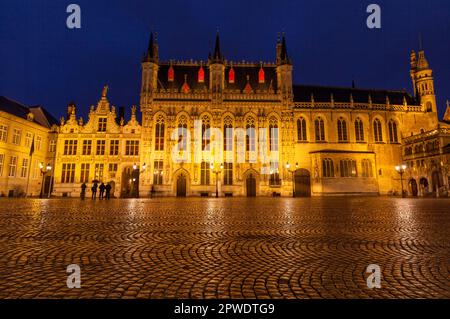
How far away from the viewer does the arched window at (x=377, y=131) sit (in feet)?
134

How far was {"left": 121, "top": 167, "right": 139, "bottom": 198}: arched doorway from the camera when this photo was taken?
37781mm

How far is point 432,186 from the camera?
36250 mm

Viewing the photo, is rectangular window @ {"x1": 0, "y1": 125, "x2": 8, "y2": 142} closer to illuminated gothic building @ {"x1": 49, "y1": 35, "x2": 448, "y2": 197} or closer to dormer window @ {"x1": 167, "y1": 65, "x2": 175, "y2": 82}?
illuminated gothic building @ {"x1": 49, "y1": 35, "x2": 448, "y2": 197}

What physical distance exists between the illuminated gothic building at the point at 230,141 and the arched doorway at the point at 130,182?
13 centimetres

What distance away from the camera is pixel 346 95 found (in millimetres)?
44281

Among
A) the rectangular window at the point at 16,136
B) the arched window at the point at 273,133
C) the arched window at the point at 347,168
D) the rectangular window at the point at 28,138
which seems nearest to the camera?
the rectangular window at the point at 16,136

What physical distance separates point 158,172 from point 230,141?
10.5 meters

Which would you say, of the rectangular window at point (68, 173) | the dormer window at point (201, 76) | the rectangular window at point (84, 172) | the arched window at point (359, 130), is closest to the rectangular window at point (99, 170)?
the rectangular window at point (84, 172)

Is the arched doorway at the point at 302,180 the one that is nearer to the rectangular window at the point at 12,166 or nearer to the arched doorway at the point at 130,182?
the arched doorway at the point at 130,182

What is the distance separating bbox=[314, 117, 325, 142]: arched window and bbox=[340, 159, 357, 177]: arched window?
4345 mm

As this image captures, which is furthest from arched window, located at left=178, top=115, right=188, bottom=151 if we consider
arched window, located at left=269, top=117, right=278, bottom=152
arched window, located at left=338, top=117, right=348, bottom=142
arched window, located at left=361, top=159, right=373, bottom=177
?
arched window, located at left=361, top=159, right=373, bottom=177
